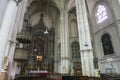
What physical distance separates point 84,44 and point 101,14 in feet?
29.7

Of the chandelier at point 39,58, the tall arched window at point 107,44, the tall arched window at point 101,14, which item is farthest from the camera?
the chandelier at point 39,58

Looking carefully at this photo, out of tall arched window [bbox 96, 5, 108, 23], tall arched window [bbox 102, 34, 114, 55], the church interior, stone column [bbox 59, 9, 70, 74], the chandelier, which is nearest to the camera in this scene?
the church interior

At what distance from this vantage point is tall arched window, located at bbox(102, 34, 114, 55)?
479 inches

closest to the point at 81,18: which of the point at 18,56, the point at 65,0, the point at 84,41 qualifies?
the point at 84,41

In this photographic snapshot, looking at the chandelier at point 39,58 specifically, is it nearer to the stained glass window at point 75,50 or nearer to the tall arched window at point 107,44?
the stained glass window at point 75,50

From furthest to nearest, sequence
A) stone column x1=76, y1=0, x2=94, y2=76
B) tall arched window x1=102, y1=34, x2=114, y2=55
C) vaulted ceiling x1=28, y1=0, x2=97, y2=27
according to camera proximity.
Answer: vaulted ceiling x1=28, y1=0, x2=97, y2=27
tall arched window x1=102, y1=34, x2=114, y2=55
stone column x1=76, y1=0, x2=94, y2=76

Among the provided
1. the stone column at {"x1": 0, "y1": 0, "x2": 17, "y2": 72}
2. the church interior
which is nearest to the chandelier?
the church interior

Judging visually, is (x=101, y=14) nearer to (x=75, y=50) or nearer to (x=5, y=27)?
(x=75, y=50)

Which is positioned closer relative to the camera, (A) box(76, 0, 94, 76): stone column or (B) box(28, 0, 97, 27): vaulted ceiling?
(A) box(76, 0, 94, 76): stone column

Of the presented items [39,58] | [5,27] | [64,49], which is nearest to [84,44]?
[64,49]

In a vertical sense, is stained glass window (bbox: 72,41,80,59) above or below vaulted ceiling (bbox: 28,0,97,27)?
below

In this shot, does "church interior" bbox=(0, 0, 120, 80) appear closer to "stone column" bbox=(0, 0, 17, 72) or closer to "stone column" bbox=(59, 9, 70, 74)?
"stone column" bbox=(59, 9, 70, 74)

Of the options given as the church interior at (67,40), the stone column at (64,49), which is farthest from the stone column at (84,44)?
the stone column at (64,49)

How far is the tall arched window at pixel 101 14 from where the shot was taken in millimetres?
13742
